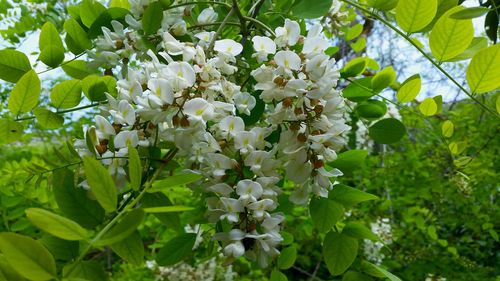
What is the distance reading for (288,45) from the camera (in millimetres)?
513

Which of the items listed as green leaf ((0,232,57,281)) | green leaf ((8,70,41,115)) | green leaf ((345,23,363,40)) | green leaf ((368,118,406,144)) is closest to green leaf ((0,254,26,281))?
green leaf ((0,232,57,281))

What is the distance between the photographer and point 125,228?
0.30 metres

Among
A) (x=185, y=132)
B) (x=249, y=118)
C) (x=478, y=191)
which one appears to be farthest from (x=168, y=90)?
(x=478, y=191)

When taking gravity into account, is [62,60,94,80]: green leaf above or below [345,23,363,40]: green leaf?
below

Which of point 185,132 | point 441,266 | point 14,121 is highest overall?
point 185,132

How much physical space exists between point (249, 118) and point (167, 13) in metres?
0.17

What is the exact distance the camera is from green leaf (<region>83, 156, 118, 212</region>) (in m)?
0.32

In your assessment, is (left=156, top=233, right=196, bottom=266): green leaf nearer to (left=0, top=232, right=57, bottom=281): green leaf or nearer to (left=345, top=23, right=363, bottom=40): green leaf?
(left=0, top=232, right=57, bottom=281): green leaf

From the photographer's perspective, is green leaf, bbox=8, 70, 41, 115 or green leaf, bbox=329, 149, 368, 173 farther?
green leaf, bbox=329, 149, 368, 173

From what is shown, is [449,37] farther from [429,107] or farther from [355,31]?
[355,31]

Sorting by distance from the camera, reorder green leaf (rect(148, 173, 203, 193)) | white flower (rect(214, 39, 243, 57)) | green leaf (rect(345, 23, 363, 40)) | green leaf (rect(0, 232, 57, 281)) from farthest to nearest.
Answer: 1. green leaf (rect(345, 23, 363, 40))
2. white flower (rect(214, 39, 243, 57))
3. green leaf (rect(148, 173, 203, 193))
4. green leaf (rect(0, 232, 57, 281))

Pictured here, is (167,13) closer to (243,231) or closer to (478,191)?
(243,231)

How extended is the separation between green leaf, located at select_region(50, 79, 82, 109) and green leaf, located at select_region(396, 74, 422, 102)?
0.39 meters

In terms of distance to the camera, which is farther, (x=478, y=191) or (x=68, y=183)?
(x=478, y=191)
